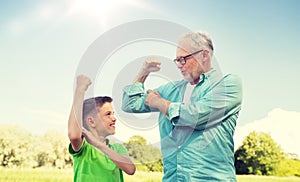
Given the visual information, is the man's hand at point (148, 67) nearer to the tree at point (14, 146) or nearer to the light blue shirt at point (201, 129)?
the light blue shirt at point (201, 129)

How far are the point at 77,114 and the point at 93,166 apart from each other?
0.76 ft

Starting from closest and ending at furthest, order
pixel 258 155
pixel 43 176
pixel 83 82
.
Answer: pixel 83 82 → pixel 43 176 → pixel 258 155

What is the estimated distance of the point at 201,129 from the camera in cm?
130

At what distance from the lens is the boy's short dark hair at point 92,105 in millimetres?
1326

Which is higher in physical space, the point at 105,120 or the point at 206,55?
the point at 206,55

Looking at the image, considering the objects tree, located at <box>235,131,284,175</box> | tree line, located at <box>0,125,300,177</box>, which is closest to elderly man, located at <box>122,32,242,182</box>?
tree line, located at <box>0,125,300,177</box>

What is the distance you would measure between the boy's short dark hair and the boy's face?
15 millimetres

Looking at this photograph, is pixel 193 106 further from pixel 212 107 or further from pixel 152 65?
pixel 152 65

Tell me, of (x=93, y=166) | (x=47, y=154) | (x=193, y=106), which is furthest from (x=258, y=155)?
(x=193, y=106)

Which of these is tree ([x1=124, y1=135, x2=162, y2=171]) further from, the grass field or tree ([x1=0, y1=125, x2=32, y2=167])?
tree ([x1=0, y1=125, x2=32, y2=167])

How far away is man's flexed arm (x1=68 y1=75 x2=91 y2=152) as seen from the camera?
123 cm

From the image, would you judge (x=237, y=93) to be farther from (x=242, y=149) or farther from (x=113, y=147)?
(x=242, y=149)

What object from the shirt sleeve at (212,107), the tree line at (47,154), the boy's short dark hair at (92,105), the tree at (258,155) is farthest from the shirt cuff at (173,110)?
the tree at (258,155)

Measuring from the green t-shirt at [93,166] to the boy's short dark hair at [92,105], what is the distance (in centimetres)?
9
